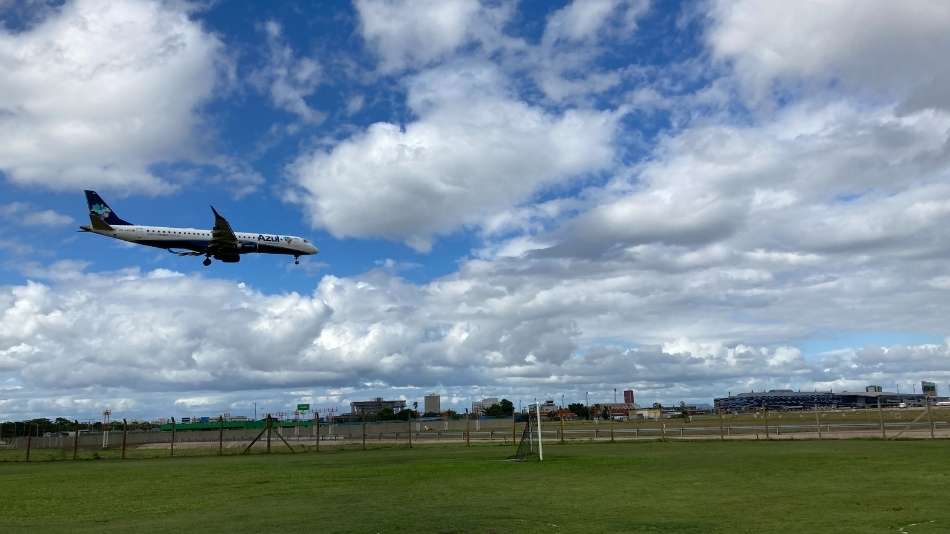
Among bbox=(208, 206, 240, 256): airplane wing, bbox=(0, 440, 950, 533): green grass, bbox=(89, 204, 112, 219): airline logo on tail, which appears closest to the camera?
bbox=(0, 440, 950, 533): green grass

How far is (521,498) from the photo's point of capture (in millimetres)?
18328

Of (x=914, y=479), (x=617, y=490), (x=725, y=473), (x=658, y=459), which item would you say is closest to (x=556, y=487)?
(x=617, y=490)

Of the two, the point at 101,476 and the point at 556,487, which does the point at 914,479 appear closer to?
the point at 556,487

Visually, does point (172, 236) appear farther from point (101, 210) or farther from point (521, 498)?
point (521, 498)

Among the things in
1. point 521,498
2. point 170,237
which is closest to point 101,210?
point 170,237

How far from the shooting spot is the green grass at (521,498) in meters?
14.0

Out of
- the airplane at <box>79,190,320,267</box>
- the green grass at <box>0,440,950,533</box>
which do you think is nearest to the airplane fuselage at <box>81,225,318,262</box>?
the airplane at <box>79,190,320,267</box>

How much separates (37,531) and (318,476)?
42.1ft

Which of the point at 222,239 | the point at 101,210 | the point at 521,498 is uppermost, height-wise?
the point at 101,210

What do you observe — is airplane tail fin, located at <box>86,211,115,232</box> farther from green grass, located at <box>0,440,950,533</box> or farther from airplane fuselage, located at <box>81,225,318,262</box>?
green grass, located at <box>0,440,950,533</box>

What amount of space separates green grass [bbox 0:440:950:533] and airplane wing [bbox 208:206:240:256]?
3036 cm

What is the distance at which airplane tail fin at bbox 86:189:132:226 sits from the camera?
202ft

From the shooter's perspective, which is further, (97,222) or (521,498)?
(97,222)

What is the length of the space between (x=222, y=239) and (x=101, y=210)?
10.5 metres
